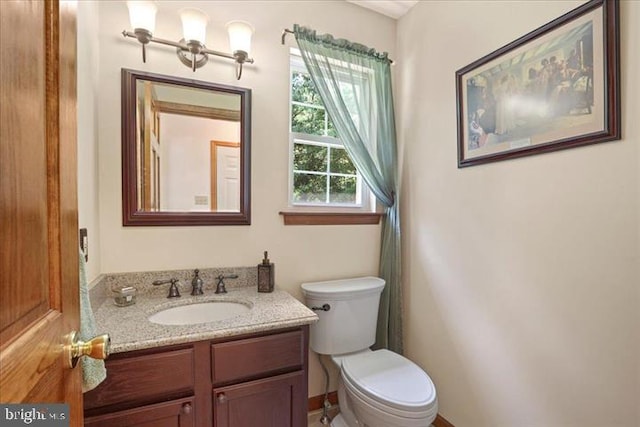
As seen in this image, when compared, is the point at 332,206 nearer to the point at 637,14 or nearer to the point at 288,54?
the point at 288,54

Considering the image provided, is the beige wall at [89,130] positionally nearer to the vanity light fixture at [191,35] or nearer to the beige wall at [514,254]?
the vanity light fixture at [191,35]

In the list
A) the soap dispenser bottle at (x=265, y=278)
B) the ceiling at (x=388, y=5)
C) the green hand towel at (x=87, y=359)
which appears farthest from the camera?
the ceiling at (x=388, y=5)

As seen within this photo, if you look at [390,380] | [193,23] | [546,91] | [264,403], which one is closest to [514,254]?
[546,91]

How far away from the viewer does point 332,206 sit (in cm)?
195

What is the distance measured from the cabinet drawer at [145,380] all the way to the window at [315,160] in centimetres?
100

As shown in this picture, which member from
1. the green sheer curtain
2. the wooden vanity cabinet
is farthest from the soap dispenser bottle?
the green sheer curtain

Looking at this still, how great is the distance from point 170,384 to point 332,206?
1251mm

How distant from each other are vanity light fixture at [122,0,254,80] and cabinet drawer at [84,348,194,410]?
1281 mm

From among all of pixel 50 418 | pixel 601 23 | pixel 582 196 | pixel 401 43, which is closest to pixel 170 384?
pixel 50 418

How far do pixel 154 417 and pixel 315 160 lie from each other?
4.77 feet

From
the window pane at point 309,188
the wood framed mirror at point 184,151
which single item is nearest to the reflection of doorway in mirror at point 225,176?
the wood framed mirror at point 184,151

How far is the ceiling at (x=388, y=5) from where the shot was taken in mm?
1895

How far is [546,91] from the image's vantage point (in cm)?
119

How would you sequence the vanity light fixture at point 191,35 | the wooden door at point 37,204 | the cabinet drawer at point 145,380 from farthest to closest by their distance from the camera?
the vanity light fixture at point 191,35, the cabinet drawer at point 145,380, the wooden door at point 37,204
